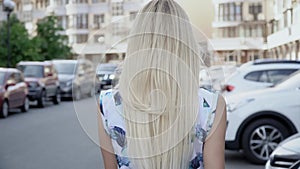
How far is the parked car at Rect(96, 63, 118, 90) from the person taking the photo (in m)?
2.03

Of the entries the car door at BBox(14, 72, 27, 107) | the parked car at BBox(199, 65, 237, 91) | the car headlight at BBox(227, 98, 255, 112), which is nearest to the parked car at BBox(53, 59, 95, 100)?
the parked car at BBox(199, 65, 237, 91)

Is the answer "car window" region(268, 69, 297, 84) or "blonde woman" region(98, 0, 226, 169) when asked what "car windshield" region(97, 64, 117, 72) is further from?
A: "car window" region(268, 69, 297, 84)

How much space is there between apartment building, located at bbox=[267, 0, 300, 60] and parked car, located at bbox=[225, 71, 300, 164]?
32.7 inches

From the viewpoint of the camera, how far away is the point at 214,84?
2072mm

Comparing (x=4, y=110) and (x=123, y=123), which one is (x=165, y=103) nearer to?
(x=123, y=123)

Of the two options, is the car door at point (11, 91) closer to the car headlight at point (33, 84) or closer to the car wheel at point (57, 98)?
the car headlight at point (33, 84)

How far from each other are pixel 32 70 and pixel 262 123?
1554cm

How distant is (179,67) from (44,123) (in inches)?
569

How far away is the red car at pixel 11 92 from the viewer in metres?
17.1

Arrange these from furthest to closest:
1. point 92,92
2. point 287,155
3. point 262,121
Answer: point 262,121
point 287,155
point 92,92

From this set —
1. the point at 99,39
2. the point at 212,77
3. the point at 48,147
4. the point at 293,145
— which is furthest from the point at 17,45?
the point at 212,77

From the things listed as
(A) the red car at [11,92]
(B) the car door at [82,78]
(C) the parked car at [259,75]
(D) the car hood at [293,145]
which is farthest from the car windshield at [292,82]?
(A) the red car at [11,92]

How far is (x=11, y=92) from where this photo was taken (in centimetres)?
1775

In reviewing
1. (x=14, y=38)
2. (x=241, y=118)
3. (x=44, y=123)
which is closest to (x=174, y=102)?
(x=241, y=118)
